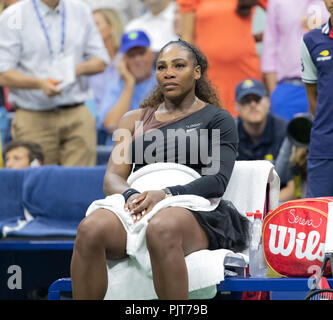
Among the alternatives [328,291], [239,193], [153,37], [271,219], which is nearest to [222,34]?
[153,37]

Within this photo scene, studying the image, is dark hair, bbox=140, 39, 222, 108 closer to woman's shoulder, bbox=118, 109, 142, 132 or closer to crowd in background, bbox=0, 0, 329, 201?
woman's shoulder, bbox=118, 109, 142, 132

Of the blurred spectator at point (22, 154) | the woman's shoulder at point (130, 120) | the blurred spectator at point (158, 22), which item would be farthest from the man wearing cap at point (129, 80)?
the woman's shoulder at point (130, 120)

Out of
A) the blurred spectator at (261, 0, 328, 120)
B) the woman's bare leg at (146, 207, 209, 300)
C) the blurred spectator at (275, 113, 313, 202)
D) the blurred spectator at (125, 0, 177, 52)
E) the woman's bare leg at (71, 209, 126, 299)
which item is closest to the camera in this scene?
the woman's bare leg at (146, 207, 209, 300)

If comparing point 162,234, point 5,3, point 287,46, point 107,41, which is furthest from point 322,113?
point 107,41

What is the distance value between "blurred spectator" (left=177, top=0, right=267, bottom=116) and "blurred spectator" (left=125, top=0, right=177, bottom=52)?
2.37 ft

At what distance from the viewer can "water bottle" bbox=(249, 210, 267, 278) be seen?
384 centimetres

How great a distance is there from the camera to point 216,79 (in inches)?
253

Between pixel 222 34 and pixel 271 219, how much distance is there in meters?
2.92

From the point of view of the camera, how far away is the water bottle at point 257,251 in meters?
3.84

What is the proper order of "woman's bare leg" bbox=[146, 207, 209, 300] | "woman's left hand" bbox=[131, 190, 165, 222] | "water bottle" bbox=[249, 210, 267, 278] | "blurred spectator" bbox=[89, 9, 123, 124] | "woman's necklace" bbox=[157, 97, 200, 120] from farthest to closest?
1. "blurred spectator" bbox=[89, 9, 123, 124]
2. "woman's necklace" bbox=[157, 97, 200, 120]
3. "water bottle" bbox=[249, 210, 267, 278]
4. "woman's left hand" bbox=[131, 190, 165, 222]
5. "woman's bare leg" bbox=[146, 207, 209, 300]

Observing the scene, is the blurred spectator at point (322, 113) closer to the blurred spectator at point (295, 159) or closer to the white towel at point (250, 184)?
the white towel at point (250, 184)

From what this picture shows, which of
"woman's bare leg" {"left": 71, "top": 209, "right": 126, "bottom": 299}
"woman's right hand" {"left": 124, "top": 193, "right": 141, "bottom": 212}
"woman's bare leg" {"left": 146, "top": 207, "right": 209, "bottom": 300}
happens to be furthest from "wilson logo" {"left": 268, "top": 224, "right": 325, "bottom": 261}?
"woman's bare leg" {"left": 71, "top": 209, "right": 126, "bottom": 299}
